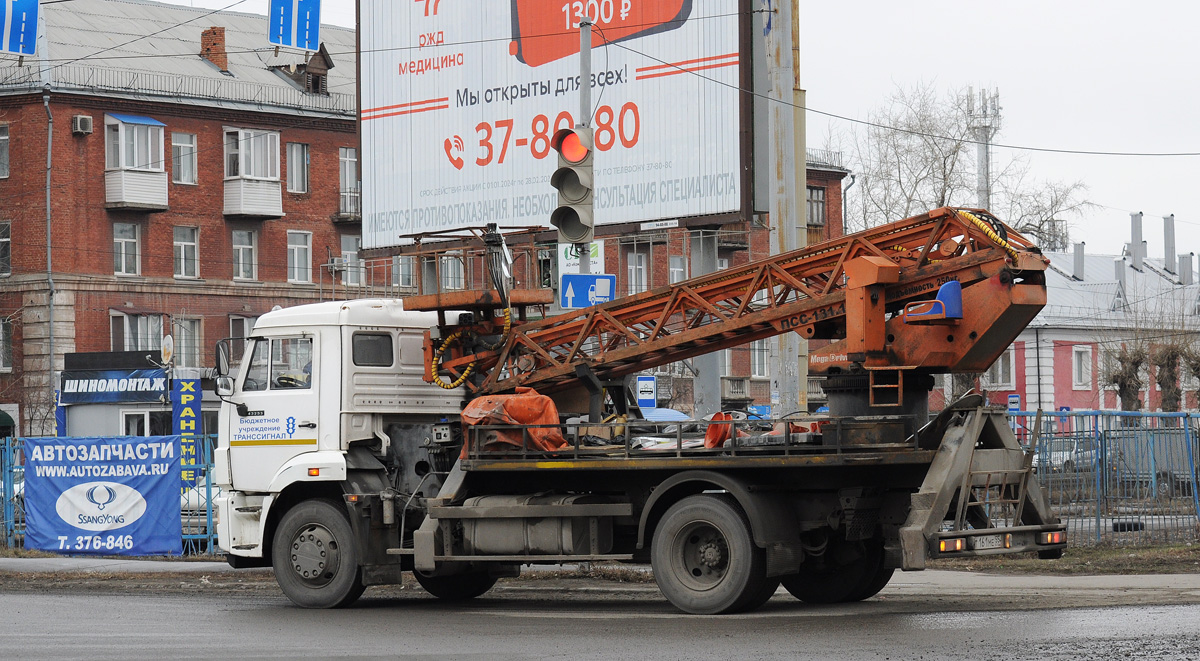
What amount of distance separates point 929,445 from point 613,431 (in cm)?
286

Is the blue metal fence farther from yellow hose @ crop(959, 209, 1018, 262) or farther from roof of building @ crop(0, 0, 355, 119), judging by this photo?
roof of building @ crop(0, 0, 355, 119)

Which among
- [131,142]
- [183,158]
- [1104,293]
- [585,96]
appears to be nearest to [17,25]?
[131,142]

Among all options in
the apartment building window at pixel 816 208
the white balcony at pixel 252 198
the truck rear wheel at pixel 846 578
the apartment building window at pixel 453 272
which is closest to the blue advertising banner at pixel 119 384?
the white balcony at pixel 252 198

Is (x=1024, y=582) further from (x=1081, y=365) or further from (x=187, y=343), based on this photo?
(x=1081, y=365)

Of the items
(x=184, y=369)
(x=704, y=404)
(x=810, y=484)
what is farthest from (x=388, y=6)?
(x=184, y=369)

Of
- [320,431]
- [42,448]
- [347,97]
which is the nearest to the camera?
[320,431]

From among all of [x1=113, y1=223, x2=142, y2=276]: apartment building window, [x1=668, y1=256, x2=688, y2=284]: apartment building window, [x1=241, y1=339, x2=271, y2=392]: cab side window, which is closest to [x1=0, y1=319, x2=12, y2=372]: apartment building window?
[x1=113, y1=223, x2=142, y2=276]: apartment building window

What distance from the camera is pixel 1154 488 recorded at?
19.3 m

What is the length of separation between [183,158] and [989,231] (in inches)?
1738

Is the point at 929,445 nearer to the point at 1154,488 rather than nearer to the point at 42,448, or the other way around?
the point at 1154,488

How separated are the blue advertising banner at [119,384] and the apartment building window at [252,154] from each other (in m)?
9.82

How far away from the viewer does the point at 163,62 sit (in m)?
54.7

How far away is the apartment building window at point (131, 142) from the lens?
51625 millimetres

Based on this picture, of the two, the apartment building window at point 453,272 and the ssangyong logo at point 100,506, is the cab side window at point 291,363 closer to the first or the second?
the apartment building window at point 453,272
